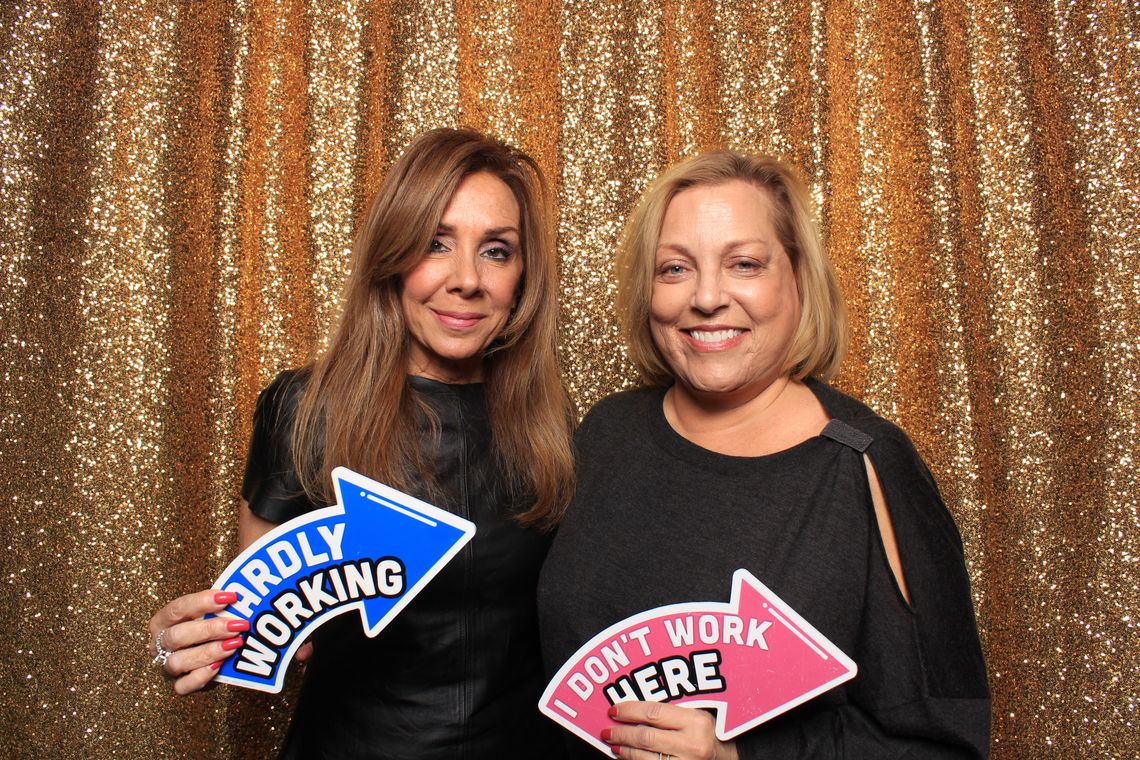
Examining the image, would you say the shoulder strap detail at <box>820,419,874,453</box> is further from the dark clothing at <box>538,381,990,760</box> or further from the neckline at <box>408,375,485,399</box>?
the neckline at <box>408,375,485,399</box>

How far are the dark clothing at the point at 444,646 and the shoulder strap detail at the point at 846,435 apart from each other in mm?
413

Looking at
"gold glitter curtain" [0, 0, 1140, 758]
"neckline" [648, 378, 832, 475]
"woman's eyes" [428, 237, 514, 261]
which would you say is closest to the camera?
"neckline" [648, 378, 832, 475]

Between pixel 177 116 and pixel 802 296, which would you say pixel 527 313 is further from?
pixel 177 116

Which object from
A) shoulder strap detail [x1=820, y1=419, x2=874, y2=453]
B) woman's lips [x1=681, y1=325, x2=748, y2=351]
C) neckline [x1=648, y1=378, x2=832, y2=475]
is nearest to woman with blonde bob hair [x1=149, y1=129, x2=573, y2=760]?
neckline [x1=648, y1=378, x2=832, y2=475]

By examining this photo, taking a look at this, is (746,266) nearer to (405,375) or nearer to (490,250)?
(490,250)

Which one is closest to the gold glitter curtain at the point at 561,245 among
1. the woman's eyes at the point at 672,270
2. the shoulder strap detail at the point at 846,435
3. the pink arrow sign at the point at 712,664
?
the woman's eyes at the point at 672,270

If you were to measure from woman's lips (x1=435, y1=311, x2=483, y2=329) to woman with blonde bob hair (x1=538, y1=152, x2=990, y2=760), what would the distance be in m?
0.25

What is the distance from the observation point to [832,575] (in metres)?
0.83

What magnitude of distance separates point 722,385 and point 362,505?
46 cm

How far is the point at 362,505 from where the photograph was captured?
855 mm

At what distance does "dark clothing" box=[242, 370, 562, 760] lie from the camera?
0.95 metres

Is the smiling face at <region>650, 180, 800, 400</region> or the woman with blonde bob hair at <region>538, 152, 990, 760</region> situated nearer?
the woman with blonde bob hair at <region>538, 152, 990, 760</region>

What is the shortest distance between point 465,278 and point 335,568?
0.39m

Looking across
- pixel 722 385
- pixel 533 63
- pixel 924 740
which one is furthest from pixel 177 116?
pixel 924 740
